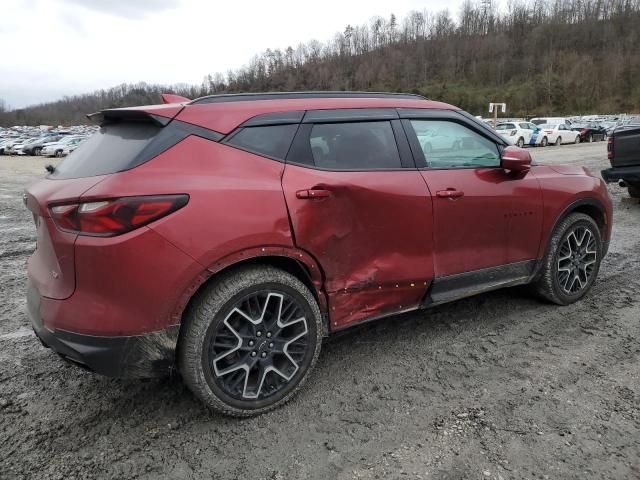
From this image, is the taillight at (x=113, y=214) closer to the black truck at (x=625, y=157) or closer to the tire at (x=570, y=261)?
the tire at (x=570, y=261)

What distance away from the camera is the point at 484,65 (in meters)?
101

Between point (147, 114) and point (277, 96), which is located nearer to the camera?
point (147, 114)

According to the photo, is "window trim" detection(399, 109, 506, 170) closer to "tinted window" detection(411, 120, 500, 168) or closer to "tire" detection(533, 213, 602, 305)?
"tinted window" detection(411, 120, 500, 168)

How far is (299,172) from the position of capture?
2709 mm

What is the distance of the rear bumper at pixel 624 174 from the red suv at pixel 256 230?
523cm

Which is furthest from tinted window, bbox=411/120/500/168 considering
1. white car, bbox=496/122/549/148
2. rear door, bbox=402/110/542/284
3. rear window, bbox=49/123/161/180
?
white car, bbox=496/122/549/148

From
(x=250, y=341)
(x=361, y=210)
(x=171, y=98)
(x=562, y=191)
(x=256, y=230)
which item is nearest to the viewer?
(x=256, y=230)

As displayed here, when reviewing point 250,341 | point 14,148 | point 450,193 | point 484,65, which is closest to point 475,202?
point 450,193

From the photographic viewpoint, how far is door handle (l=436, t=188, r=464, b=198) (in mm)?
3162

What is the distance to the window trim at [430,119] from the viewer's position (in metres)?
3.21

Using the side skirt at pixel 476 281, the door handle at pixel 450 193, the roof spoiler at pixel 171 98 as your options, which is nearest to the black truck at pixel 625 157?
the side skirt at pixel 476 281

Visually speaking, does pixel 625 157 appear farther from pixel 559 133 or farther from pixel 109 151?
pixel 559 133

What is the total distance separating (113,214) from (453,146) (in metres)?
2.33

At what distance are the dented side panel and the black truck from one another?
6.15 metres
